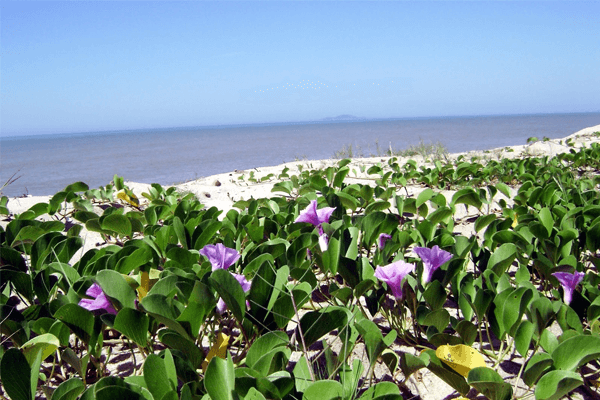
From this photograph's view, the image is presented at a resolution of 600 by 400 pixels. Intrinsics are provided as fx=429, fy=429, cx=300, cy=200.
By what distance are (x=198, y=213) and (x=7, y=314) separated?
108 centimetres

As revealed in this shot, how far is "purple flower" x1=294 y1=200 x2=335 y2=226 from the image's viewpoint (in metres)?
1.86

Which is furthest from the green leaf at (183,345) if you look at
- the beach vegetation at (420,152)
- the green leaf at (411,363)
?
the beach vegetation at (420,152)

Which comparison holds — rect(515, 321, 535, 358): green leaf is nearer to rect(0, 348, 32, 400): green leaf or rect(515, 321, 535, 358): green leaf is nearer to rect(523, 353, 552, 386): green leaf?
rect(523, 353, 552, 386): green leaf

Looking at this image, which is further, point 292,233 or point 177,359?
point 292,233

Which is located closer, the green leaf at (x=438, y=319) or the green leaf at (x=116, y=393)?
the green leaf at (x=116, y=393)

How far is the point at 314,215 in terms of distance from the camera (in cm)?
187

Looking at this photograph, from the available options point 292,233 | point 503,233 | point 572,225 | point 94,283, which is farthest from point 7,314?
point 572,225

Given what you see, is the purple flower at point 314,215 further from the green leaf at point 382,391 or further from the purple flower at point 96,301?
the green leaf at point 382,391

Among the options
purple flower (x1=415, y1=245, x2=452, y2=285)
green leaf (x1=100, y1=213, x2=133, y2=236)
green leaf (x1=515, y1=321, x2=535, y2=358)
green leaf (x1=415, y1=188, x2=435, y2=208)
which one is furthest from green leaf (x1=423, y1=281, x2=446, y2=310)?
green leaf (x1=100, y1=213, x2=133, y2=236)

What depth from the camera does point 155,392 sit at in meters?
0.96

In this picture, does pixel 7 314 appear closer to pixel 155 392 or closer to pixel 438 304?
pixel 155 392

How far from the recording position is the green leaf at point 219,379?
90cm

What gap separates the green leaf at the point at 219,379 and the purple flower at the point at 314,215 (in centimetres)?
99

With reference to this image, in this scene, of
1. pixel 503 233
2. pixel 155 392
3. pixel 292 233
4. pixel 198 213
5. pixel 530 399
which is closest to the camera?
pixel 155 392
